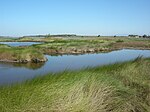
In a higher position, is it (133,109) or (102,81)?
(102,81)

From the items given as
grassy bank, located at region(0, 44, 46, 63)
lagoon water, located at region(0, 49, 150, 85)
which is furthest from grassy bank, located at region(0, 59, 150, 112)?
grassy bank, located at region(0, 44, 46, 63)

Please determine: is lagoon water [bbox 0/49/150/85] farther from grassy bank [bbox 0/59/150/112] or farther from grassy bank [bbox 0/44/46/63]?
grassy bank [bbox 0/59/150/112]

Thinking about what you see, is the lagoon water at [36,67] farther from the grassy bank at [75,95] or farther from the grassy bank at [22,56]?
the grassy bank at [75,95]

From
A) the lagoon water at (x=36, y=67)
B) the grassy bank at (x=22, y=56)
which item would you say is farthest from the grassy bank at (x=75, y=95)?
the grassy bank at (x=22, y=56)

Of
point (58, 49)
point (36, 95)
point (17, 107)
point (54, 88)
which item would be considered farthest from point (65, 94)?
point (58, 49)

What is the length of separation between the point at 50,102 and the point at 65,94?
480 millimetres

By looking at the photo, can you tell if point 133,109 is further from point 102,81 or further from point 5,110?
point 5,110

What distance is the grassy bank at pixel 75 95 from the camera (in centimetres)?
450

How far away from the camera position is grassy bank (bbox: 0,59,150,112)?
14.8 ft

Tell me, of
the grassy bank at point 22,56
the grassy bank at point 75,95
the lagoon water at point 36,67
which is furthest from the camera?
the grassy bank at point 22,56

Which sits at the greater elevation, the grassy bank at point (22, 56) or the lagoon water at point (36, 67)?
the grassy bank at point (22, 56)

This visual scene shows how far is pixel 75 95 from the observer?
5.28 meters

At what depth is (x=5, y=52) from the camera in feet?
86.1

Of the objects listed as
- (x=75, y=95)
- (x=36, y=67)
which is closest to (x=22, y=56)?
(x=36, y=67)
